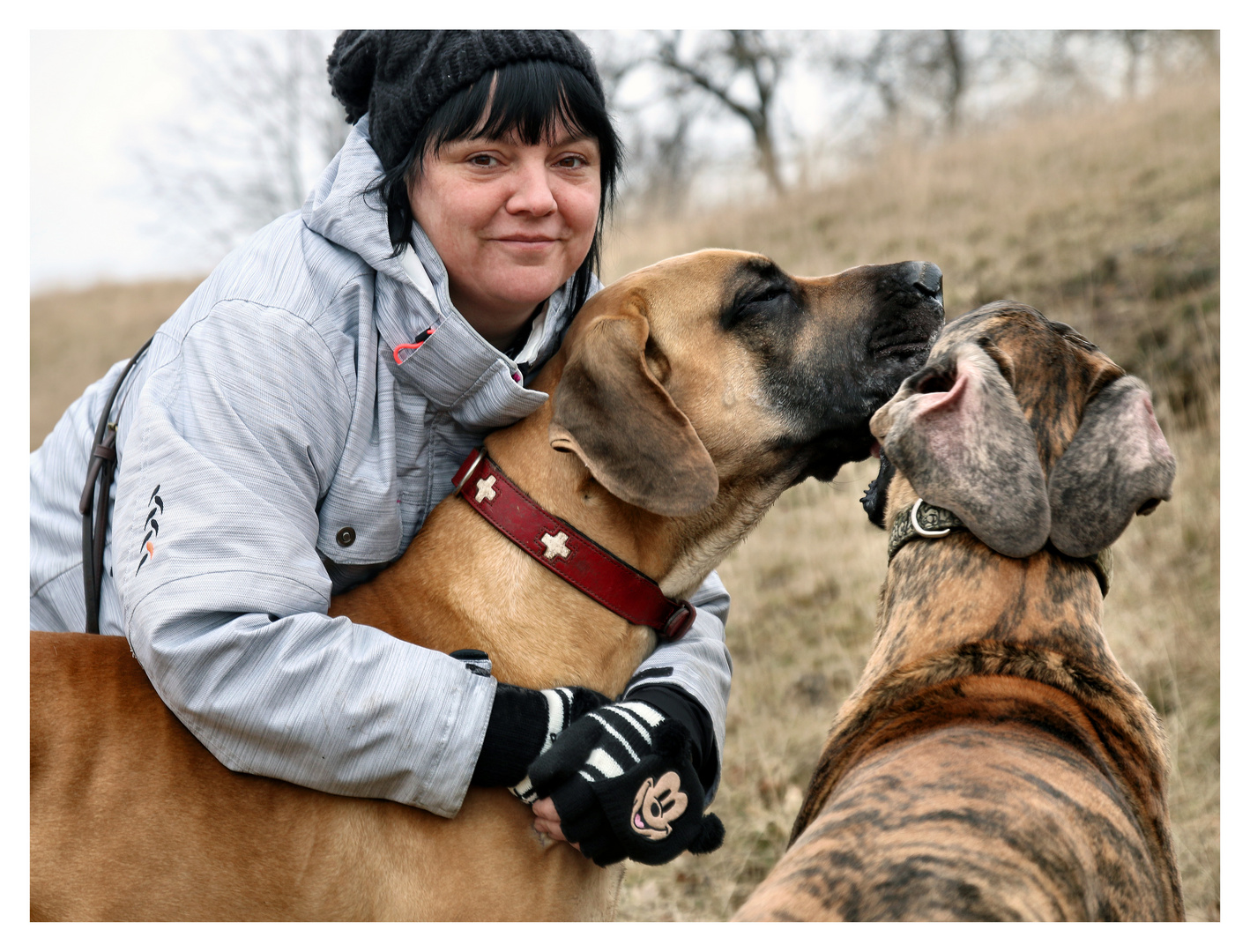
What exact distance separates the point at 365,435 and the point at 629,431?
67 cm

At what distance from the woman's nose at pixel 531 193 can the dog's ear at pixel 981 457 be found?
1.10m

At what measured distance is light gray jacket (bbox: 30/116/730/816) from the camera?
2199 millimetres

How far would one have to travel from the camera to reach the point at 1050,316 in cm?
781

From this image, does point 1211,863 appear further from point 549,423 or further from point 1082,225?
point 1082,225

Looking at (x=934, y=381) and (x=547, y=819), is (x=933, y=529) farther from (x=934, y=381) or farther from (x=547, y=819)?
(x=547, y=819)

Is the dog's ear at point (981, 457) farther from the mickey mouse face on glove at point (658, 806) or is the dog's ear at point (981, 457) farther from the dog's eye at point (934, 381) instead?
the mickey mouse face on glove at point (658, 806)

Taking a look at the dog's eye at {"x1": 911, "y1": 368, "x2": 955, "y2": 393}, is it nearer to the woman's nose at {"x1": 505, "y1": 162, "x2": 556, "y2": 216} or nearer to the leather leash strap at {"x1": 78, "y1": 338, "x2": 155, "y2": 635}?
the woman's nose at {"x1": 505, "y1": 162, "x2": 556, "y2": 216}

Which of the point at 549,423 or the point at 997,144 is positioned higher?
the point at 997,144

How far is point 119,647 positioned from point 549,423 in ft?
3.80

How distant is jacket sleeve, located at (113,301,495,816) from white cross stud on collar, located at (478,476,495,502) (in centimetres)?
45

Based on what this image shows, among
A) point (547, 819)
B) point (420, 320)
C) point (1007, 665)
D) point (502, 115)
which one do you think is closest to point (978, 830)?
point (1007, 665)

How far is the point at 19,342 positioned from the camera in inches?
106

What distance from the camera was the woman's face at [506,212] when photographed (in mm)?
2615

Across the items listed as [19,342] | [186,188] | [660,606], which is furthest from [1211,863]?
[186,188]
